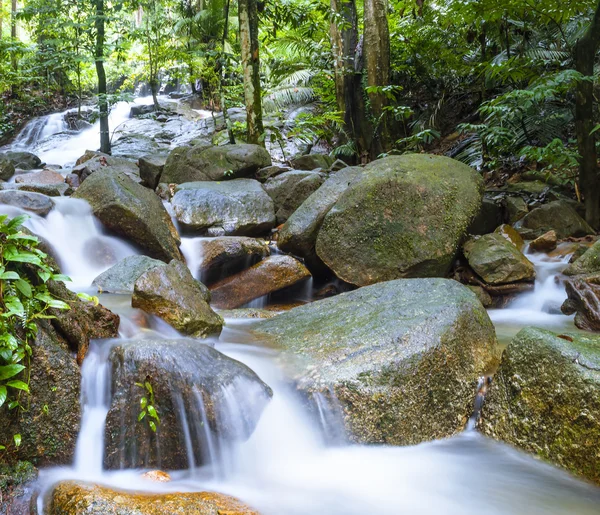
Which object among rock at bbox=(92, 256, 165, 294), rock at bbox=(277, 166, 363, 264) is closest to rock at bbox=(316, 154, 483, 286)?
rock at bbox=(277, 166, 363, 264)

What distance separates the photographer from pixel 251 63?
9055mm

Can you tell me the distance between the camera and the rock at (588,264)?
521 cm

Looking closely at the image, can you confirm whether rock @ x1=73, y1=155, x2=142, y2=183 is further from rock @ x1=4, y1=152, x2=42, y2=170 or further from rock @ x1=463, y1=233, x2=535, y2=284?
rock @ x1=463, y1=233, x2=535, y2=284

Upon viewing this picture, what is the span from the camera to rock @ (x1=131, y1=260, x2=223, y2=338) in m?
3.67

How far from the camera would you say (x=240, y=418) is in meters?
A: 2.78

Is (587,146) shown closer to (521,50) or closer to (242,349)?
(521,50)

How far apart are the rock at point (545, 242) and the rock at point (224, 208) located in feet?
12.4

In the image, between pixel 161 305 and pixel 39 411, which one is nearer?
pixel 39 411

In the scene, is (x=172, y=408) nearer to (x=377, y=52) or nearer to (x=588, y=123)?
(x=588, y=123)

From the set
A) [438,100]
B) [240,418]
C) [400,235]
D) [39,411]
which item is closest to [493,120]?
[438,100]

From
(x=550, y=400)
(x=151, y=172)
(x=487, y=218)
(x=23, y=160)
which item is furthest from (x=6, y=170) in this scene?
(x=550, y=400)

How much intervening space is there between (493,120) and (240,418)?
8610 millimetres

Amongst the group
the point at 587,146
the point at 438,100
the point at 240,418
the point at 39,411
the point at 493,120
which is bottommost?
the point at 240,418

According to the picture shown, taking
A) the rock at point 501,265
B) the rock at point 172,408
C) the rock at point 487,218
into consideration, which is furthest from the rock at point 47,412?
the rock at point 487,218
